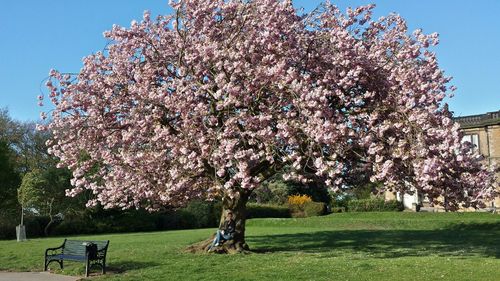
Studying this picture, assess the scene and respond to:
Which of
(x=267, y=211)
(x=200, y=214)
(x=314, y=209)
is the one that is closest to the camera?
(x=200, y=214)

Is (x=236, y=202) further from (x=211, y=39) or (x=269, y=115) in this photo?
(x=211, y=39)

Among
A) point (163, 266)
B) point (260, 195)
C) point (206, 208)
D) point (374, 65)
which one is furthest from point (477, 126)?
point (163, 266)

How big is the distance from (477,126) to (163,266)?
43043 millimetres

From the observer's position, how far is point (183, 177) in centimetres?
1627

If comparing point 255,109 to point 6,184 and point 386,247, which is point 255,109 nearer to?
point 386,247

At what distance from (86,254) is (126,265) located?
6.45 ft

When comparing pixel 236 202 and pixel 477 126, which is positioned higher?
pixel 477 126

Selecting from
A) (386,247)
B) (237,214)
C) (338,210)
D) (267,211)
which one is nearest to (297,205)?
(267,211)

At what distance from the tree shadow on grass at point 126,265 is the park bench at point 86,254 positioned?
1.25 feet

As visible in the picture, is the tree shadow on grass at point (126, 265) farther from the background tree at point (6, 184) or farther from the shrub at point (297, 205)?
the shrub at point (297, 205)

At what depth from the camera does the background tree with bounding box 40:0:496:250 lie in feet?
47.3

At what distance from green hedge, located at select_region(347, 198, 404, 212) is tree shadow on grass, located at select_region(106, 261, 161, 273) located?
1480 inches

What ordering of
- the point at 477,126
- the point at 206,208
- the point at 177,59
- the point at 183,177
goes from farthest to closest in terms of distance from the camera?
the point at 477,126 < the point at 206,208 < the point at 177,59 < the point at 183,177

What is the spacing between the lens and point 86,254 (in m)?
13.2
